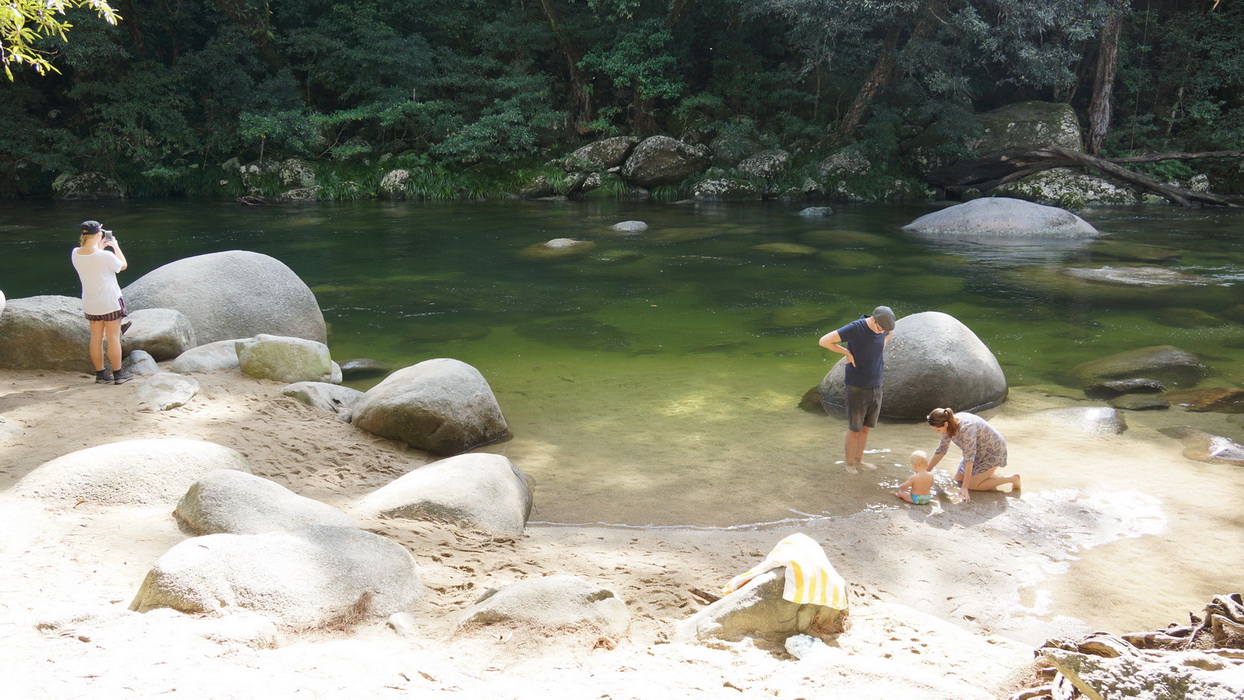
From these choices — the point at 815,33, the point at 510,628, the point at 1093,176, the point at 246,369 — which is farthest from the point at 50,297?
the point at 1093,176

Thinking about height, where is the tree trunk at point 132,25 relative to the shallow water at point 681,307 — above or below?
above

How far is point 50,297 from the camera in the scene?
784cm

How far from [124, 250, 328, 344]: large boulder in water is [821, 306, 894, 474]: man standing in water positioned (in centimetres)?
568

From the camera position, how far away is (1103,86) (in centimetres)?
2286

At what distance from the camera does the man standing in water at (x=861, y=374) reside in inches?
254

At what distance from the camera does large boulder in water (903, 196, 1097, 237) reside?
1697 cm

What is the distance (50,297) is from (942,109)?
68.8ft

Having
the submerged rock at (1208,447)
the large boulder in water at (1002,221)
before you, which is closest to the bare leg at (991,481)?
the submerged rock at (1208,447)

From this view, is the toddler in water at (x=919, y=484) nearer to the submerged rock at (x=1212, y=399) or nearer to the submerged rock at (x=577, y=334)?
the submerged rock at (x=1212, y=399)

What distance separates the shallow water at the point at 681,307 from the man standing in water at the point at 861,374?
0.21 m

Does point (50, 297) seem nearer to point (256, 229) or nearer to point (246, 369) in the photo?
point (246, 369)

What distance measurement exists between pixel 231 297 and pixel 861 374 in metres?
6.36

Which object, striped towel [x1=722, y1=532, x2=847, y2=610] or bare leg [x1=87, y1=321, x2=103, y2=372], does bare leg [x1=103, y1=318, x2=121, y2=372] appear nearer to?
bare leg [x1=87, y1=321, x2=103, y2=372]

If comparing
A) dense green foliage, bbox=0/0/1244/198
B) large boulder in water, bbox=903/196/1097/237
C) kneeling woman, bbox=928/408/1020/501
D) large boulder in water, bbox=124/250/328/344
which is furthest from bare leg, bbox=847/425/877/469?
dense green foliage, bbox=0/0/1244/198
